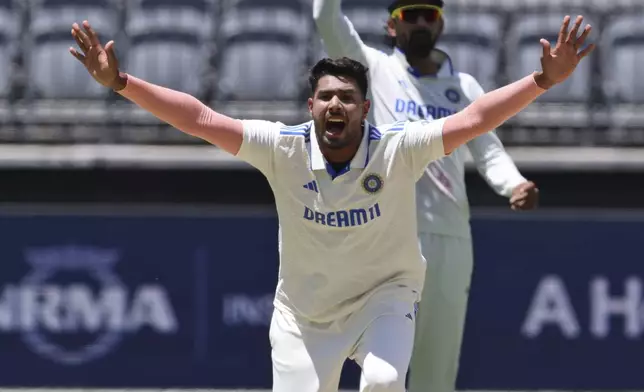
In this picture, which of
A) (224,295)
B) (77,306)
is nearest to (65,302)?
(77,306)

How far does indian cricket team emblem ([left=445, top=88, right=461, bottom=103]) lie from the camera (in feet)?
19.8

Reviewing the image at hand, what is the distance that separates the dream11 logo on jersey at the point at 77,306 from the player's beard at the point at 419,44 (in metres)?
3.27

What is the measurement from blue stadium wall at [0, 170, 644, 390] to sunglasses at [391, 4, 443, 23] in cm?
292

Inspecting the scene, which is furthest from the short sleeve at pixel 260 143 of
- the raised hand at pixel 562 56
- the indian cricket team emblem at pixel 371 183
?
the raised hand at pixel 562 56

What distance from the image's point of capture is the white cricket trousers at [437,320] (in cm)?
588

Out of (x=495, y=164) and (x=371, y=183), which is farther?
(x=495, y=164)

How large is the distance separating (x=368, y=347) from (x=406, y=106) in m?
1.52

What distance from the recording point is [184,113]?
4.81 meters

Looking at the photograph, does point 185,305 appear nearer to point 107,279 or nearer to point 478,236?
point 107,279

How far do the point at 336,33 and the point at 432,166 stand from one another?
0.73 meters

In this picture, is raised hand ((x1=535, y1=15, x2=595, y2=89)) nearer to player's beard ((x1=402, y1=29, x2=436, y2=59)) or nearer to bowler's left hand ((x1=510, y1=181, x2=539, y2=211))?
bowler's left hand ((x1=510, y1=181, x2=539, y2=211))

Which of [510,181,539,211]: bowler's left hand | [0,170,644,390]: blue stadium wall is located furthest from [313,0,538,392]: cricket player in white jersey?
[0,170,644,390]: blue stadium wall

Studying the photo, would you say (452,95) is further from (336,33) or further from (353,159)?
(353,159)

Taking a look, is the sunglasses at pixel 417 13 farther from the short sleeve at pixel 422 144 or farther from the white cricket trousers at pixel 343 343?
the white cricket trousers at pixel 343 343
